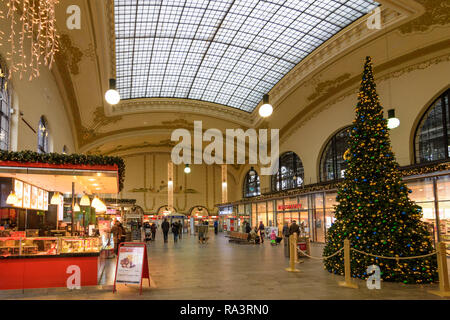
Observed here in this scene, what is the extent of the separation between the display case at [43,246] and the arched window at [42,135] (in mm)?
9649

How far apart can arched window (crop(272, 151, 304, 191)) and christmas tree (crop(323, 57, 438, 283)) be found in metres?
17.5

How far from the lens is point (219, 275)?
28.5 feet

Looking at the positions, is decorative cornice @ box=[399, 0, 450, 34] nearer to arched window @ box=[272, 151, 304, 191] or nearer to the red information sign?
arched window @ box=[272, 151, 304, 191]

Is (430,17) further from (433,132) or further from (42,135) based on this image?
(42,135)

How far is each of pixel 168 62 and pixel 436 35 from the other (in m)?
15.7

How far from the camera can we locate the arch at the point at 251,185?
35997 millimetres

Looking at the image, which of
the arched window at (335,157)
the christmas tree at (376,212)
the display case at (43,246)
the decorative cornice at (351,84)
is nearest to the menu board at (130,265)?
the display case at (43,246)

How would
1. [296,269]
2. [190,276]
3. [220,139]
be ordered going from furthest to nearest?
[220,139], [296,269], [190,276]

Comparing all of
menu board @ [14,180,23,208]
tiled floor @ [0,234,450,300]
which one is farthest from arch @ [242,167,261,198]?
tiled floor @ [0,234,450,300]

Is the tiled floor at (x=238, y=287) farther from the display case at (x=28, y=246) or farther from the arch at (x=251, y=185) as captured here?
the arch at (x=251, y=185)

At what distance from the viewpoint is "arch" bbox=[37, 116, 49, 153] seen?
1563 centimetres

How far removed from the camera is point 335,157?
22.5 metres
